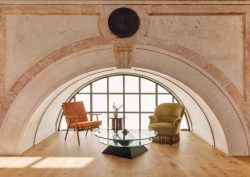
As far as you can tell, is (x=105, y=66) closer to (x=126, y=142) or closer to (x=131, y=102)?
(x=126, y=142)

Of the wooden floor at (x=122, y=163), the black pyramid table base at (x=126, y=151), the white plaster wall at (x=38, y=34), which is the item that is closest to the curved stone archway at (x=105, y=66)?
the white plaster wall at (x=38, y=34)

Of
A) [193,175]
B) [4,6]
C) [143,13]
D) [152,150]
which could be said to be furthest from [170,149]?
[4,6]

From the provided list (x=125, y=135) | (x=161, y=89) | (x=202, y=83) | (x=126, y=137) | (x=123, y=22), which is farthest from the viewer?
(x=161, y=89)

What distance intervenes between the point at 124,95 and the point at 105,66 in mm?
3909

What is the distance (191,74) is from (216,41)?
82cm

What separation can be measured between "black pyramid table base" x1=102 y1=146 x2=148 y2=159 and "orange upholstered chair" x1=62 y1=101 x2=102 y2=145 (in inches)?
55.5

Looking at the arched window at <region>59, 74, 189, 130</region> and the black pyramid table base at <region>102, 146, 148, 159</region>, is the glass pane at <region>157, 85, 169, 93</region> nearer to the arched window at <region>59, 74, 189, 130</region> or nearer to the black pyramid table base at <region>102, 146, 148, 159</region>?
the arched window at <region>59, 74, 189, 130</region>

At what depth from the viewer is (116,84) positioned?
31.2 ft

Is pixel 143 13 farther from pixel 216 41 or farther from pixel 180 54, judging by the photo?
pixel 216 41

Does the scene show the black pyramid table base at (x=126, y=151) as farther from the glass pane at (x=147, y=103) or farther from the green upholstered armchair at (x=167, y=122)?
the glass pane at (x=147, y=103)

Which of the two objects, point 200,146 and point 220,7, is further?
point 200,146

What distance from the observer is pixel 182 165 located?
510 cm

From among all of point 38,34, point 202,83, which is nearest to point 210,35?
point 202,83

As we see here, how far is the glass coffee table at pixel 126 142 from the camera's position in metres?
5.63
